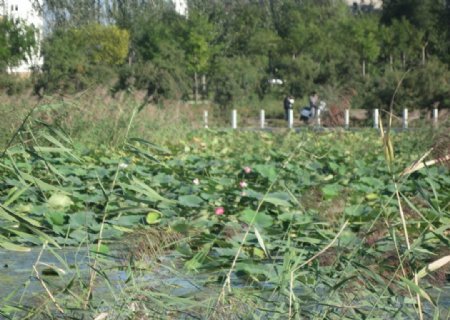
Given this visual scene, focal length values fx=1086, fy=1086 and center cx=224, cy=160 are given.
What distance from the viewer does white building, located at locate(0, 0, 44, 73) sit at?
1674 inches

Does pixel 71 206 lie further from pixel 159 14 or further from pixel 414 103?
pixel 159 14

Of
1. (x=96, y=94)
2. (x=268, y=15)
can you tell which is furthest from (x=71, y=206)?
(x=268, y=15)

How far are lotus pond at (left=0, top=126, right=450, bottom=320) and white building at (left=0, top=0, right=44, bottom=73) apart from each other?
22492 millimetres

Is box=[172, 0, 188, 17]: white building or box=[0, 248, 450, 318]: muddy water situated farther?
box=[172, 0, 188, 17]: white building

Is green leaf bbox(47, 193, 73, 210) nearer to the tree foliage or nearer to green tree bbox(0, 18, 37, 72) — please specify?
the tree foliage

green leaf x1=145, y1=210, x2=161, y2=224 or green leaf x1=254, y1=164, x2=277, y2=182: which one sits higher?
green leaf x1=145, y1=210, x2=161, y2=224

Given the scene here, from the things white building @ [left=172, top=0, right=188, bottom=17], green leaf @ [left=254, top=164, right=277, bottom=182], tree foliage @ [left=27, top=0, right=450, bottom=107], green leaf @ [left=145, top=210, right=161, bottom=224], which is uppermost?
white building @ [left=172, top=0, right=188, bottom=17]

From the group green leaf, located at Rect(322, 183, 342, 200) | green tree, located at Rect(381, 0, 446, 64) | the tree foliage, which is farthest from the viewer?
green tree, located at Rect(381, 0, 446, 64)

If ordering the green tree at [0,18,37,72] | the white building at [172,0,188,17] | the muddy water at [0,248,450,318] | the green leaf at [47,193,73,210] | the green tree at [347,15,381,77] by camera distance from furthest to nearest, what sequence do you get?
the white building at [172,0,188,17]
the green tree at [347,15,381,77]
the green tree at [0,18,37,72]
the green leaf at [47,193,73,210]
the muddy water at [0,248,450,318]

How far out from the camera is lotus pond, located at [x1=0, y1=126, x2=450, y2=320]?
12.5 ft

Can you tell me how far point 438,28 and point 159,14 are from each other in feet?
56.2

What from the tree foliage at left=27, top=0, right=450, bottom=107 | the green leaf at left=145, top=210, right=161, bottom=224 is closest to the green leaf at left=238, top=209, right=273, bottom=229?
the green leaf at left=145, top=210, right=161, bottom=224

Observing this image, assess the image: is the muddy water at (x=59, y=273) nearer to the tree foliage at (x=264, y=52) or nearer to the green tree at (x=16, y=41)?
the tree foliage at (x=264, y=52)

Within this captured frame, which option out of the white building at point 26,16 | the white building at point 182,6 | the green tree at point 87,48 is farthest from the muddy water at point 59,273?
the white building at point 182,6
